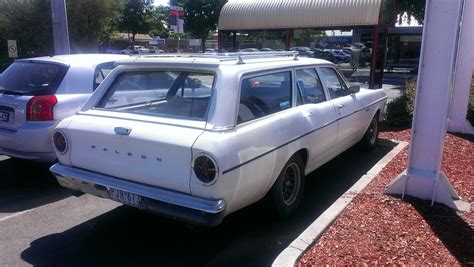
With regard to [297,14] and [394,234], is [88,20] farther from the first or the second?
[394,234]

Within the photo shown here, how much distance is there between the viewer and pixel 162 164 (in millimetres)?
3613

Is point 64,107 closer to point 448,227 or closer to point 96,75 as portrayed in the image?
point 96,75

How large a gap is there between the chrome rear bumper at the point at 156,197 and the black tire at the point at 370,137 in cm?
Result: 429

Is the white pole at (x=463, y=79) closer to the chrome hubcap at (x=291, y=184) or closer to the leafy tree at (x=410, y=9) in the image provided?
the chrome hubcap at (x=291, y=184)

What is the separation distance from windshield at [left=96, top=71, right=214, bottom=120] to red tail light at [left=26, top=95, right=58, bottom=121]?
1.35 meters

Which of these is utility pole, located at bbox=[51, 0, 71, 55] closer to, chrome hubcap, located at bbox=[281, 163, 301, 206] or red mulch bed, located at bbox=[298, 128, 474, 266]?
chrome hubcap, located at bbox=[281, 163, 301, 206]

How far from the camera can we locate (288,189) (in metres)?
4.66

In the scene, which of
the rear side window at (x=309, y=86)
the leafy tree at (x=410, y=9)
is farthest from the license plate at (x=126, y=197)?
the leafy tree at (x=410, y=9)

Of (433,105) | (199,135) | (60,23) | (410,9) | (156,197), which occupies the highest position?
(410,9)

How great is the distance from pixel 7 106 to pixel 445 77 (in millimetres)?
5170

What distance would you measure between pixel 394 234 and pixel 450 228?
22.4 inches

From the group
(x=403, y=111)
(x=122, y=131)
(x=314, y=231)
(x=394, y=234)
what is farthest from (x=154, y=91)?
(x=403, y=111)

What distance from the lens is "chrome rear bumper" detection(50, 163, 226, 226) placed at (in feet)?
11.2

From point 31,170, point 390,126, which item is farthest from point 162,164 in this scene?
point 390,126
